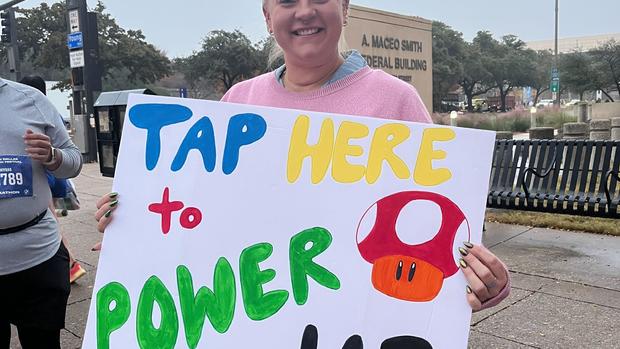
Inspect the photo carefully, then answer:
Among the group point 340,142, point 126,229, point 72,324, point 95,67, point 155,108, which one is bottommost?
point 72,324

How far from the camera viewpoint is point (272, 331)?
1485 millimetres

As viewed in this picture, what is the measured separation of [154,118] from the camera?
1672 mm

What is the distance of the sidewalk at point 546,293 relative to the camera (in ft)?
11.4

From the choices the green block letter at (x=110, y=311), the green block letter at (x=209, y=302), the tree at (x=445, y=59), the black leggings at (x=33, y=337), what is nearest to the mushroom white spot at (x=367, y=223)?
the green block letter at (x=209, y=302)

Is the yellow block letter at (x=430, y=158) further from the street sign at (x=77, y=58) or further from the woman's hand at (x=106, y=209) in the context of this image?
the street sign at (x=77, y=58)

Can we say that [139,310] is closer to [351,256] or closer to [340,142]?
[351,256]

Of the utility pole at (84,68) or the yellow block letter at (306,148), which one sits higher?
the utility pole at (84,68)

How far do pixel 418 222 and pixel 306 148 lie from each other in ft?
1.22

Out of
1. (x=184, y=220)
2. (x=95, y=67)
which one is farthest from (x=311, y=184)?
(x=95, y=67)

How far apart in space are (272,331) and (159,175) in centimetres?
55

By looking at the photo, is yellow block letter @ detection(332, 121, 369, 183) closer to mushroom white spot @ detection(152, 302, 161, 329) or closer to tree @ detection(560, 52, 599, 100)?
mushroom white spot @ detection(152, 302, 161, 329)

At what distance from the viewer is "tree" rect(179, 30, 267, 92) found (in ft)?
135

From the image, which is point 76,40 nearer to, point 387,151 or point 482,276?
point 387,151

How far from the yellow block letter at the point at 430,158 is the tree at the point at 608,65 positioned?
105ft
